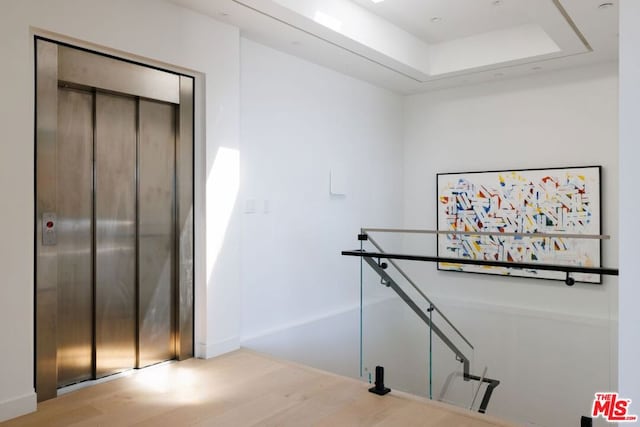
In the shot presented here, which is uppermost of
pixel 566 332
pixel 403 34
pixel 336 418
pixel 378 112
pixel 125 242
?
pixel 403 34

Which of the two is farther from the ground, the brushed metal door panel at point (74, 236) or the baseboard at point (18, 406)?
the brushed metal door panel at point (74, 236)

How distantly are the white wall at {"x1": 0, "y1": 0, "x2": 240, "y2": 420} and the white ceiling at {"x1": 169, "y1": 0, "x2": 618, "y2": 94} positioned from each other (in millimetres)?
278

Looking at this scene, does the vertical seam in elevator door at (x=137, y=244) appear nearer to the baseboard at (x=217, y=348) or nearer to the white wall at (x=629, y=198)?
the baseboard at (x=217, y=348)

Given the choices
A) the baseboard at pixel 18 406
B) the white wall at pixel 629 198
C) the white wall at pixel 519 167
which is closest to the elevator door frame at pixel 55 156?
the baseboard at pixel 18 406

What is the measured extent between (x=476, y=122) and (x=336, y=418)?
3931 mm

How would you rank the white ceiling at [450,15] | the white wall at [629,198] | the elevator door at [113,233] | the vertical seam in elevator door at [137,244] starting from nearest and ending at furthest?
the white wall at [629,198], the elevator door at [113,233], the vertical seam in elevator door at [137,244], the white ceiling at [450,15]

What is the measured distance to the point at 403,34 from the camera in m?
4.70

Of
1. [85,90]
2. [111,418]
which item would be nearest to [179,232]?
[85,90]

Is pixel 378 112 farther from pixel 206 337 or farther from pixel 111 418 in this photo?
pixel 111 418

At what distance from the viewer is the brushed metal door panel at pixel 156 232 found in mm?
3518

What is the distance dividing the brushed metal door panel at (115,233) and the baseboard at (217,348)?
1.62ft

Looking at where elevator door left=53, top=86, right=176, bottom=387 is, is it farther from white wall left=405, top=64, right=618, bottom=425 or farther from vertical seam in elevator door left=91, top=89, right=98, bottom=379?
white wall left=405, top=64, right=618, bottom=425

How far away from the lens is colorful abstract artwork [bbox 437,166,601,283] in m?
4.64

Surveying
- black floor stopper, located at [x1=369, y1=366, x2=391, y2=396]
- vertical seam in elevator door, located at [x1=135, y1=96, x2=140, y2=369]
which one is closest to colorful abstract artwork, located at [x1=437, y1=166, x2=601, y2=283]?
black floor stopper, located at [x1=369, y1=366, x2=391, y2=396]
